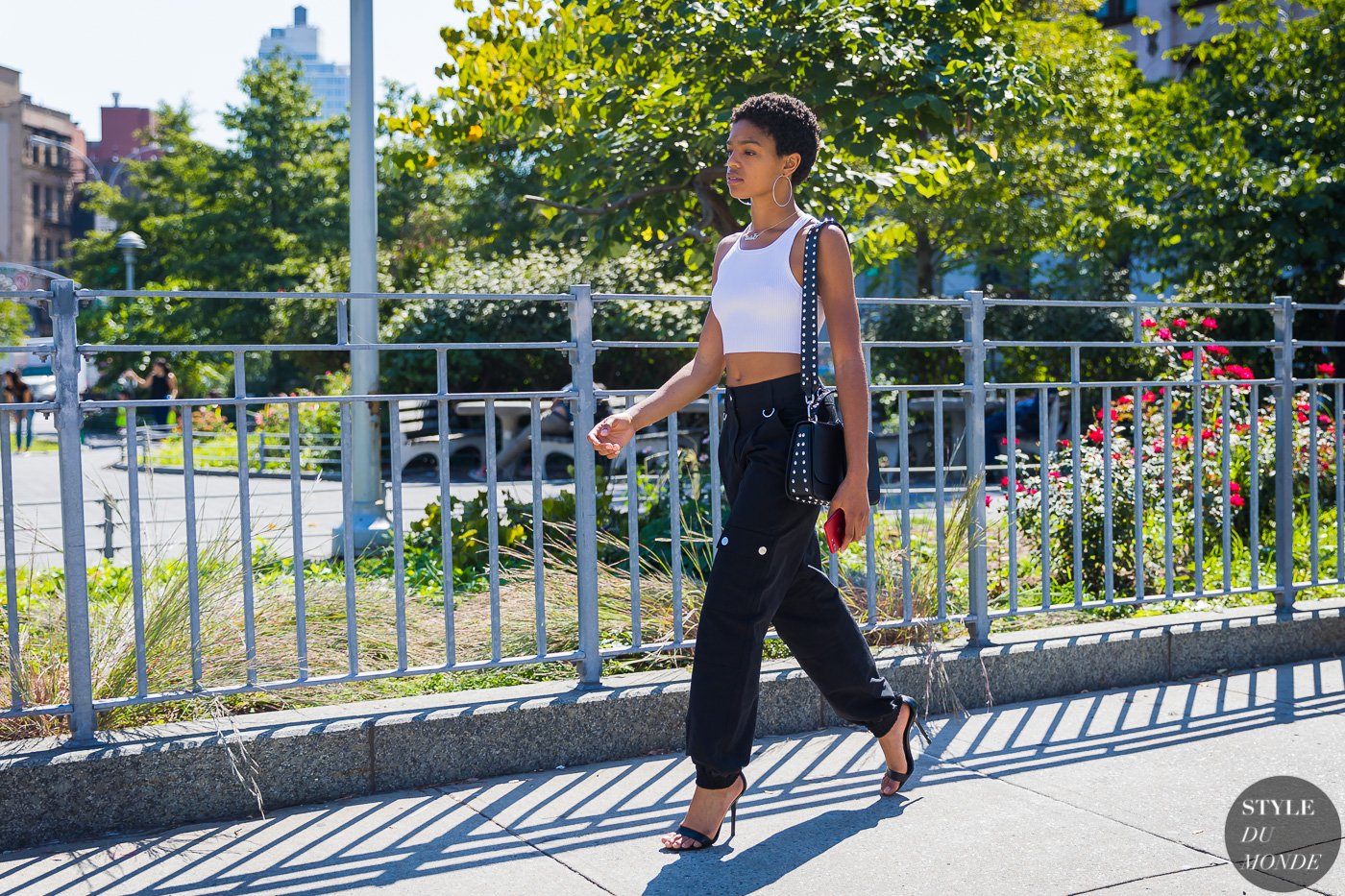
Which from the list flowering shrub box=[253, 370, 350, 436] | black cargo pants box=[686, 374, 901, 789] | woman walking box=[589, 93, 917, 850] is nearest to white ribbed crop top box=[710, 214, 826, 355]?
woman walking box=[589, 93, 917, 850]

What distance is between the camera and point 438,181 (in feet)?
106

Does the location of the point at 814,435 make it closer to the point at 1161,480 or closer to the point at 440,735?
the point at 440,735

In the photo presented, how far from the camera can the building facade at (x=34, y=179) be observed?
7838cm

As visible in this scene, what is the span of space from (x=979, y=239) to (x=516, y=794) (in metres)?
19.0

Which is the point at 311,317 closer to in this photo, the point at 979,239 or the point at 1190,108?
the point at 979,239

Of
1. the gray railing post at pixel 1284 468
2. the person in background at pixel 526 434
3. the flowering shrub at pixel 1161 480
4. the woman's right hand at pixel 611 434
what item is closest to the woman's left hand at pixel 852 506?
the woman's right hand at pixel 611 434

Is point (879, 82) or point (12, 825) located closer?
point (12, 825)

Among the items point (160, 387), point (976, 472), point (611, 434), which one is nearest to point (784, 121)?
point (611, 434)

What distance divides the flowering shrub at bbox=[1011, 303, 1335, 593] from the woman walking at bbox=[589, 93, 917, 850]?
2.12 m

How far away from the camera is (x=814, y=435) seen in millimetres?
3549

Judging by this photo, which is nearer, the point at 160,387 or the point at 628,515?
the point at 628,515

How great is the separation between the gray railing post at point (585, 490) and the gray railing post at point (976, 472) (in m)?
1.55

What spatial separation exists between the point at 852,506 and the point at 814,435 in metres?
0.21

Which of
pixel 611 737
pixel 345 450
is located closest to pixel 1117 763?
pixel 611 737
